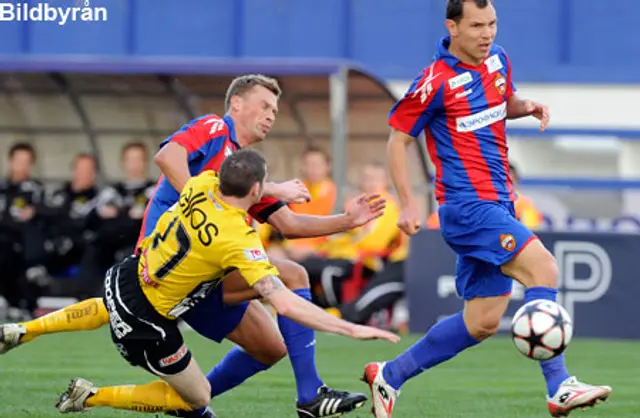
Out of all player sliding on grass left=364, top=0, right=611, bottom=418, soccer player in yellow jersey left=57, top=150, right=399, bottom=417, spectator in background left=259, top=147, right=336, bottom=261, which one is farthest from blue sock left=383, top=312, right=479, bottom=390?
spectator in background left=259, top=147, right=336, bottom=261

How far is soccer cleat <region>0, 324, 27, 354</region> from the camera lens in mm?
6641

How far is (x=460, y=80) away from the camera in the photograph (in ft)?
22.9

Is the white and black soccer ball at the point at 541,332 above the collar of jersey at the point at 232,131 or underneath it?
underneath

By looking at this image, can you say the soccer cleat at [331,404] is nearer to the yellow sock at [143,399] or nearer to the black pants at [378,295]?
the yellow sock at [143,399]

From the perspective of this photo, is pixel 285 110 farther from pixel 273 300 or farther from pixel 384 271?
pixel 273 300

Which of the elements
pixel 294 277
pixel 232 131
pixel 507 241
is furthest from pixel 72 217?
pixel 507 241

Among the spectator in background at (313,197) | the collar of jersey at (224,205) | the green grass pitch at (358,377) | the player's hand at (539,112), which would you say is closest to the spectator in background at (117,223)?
the green grass pitch at (358,377)

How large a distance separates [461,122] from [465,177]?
0.91 ft

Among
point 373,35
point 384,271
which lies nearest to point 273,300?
point 384,271

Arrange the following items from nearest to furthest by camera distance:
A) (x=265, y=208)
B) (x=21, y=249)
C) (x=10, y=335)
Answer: (x=10, y=335), (x=265, y=208), (x=21, y=249)

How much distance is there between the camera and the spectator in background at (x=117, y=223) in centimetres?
1384

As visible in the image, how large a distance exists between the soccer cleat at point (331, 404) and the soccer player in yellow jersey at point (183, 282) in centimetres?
49

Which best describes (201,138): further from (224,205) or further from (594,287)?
(594,287)

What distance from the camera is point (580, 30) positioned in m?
20.1
